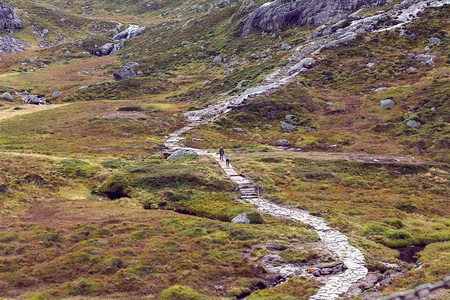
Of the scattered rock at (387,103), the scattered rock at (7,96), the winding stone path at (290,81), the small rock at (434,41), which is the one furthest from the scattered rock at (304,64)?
the scattered rock at (7,96)

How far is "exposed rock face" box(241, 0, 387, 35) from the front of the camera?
459ft

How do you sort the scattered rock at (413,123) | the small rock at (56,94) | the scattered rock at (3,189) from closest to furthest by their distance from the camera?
the scattered rock at (3,189), the scattered rock at (413,123), the small rock at (56,94)

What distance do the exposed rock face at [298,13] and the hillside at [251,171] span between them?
1247mm

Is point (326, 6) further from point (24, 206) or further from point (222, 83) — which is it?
point (24, 206)

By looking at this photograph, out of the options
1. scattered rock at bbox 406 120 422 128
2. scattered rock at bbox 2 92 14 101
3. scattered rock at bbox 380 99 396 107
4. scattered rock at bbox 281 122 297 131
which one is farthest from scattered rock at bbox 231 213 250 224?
scattered rock at bbox 2 92 14 101

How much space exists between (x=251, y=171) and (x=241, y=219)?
A: 55.7 ft

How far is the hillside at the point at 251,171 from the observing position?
2111 cm

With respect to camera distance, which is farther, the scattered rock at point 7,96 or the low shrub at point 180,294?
the scattered rock at point 7,96

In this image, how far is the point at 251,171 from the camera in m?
47.7

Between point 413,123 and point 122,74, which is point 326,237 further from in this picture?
point 122,74

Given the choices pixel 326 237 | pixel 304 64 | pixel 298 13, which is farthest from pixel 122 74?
pixel 326 237

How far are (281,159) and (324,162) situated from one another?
22.9 feet

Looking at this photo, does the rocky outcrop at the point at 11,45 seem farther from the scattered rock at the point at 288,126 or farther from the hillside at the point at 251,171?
the scattered rock at the point at 288,126

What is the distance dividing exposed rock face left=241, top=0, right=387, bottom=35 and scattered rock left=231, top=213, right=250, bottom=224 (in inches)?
5139
